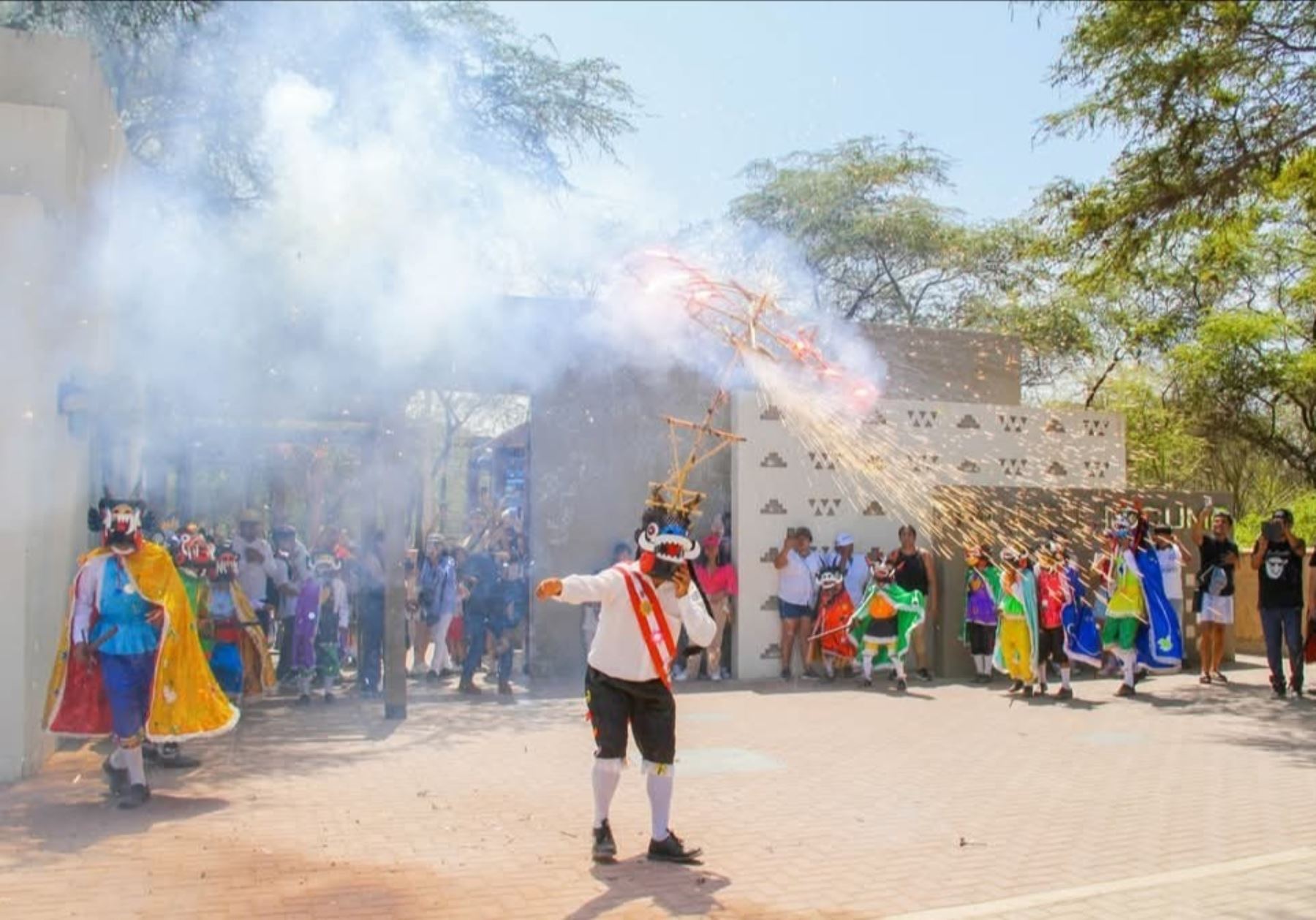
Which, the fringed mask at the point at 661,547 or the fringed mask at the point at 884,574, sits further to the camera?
the fringed mask at the point at 884,574

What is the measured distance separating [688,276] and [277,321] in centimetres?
457

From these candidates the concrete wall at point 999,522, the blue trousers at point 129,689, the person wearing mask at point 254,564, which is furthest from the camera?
the concrete wall at point 999,522

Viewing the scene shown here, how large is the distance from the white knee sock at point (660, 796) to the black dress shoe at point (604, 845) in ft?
0.72

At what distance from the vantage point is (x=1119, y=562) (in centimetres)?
1235

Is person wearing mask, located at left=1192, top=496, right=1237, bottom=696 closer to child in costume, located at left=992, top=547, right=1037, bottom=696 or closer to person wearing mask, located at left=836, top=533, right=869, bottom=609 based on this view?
child in costume, located at left=992, top=547, right=1037, bottom=696

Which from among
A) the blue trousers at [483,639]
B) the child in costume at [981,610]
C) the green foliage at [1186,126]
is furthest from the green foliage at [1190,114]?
the blue trousers at [483,639]

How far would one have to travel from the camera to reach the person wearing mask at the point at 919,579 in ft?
43.5

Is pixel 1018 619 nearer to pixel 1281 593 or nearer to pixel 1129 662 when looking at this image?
pixel 1129 662

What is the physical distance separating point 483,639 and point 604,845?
656cm

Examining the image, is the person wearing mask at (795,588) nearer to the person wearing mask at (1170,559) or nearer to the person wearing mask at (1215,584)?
the person wearing mask at (1170,559)

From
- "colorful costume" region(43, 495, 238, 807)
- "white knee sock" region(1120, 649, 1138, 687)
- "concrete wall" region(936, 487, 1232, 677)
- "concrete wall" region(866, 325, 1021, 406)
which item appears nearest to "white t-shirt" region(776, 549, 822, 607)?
"concrete wall" region(936, 487, 1232, 677)

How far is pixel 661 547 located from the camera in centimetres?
632

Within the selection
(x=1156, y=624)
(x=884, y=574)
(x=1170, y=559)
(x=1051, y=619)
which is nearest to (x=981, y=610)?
(x=1051, y=619)

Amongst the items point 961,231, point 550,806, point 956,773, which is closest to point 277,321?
point 550,806
